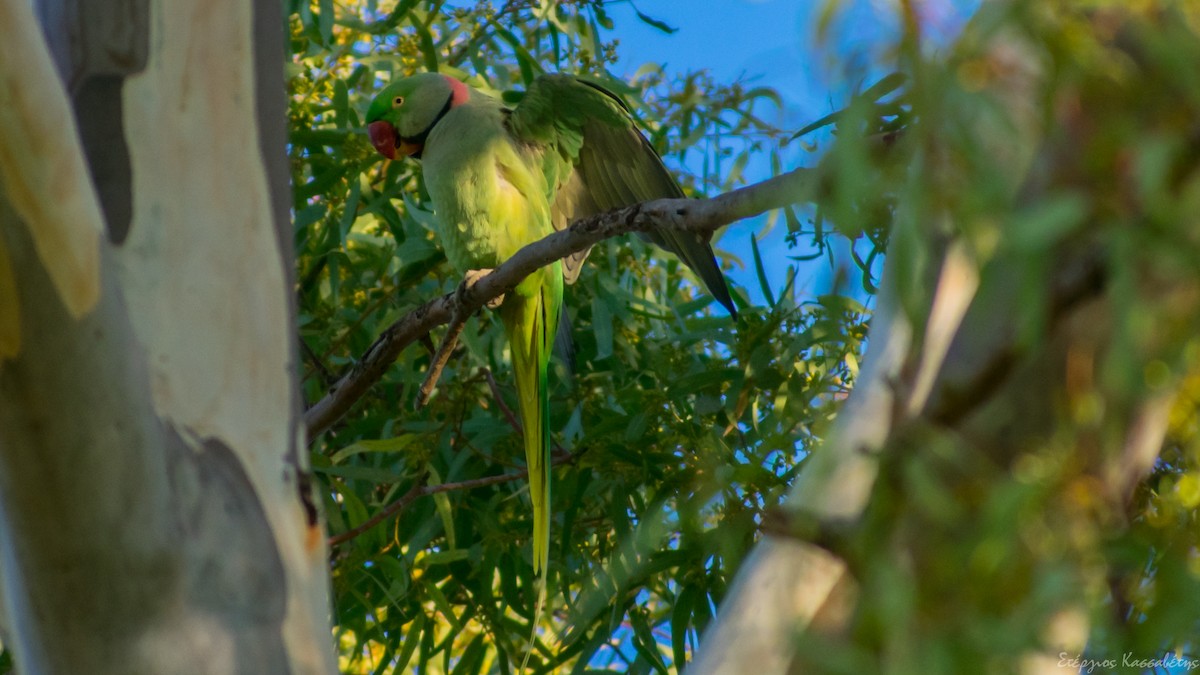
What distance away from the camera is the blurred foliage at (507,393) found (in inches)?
57.2

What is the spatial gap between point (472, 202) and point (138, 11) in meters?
1.12

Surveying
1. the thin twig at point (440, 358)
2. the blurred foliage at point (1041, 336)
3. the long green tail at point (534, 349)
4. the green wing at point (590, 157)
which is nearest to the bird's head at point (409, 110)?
the green wing at point (590, 157)

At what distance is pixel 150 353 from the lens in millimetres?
653

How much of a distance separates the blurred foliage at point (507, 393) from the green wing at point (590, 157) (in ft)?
0.26

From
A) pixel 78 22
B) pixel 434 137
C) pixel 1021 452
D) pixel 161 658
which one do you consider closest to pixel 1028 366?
pixel 1021 452

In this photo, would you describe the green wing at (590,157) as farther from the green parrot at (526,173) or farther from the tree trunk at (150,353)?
the tree trunk at (150,353)

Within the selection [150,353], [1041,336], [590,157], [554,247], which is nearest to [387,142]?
[590,157]

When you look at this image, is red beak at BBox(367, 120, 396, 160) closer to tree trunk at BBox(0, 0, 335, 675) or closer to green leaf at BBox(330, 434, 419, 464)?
green leaf at BBox(330, 434, 419, 464)

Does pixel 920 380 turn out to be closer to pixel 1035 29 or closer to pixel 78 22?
pixel 1035 29

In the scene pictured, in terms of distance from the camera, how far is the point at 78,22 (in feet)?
2.33

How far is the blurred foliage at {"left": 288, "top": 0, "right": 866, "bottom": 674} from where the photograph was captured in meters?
1.45

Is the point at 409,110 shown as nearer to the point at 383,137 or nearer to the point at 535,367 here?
→ the point at 383,137

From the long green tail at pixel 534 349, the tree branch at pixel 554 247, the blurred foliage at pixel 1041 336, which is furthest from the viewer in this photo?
the long green tail at pixel 534 349

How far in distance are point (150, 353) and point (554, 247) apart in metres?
0.60
